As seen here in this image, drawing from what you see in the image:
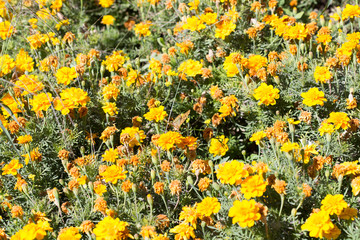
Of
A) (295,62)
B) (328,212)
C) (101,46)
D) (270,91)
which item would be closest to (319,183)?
(328,212)

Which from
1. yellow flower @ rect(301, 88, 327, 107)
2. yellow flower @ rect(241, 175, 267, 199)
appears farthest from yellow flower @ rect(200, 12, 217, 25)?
yellow flower @ rect(241, 175, 267, 199)

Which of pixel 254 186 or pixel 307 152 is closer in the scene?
pixel 254 186

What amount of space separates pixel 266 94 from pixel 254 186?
74 cm

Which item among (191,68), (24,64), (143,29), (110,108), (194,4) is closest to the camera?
(110,108)

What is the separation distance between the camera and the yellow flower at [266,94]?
2430mm

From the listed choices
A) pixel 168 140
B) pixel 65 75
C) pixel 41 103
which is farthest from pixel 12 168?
pixel 168 140

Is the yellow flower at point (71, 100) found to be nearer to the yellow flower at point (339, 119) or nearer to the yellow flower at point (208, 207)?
the yellow flower at point (208, 207)

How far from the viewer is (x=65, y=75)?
104 inches

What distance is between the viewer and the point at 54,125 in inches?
103

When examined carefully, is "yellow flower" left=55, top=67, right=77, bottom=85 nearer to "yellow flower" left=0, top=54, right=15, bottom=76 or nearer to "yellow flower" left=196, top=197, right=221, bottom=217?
"yellow flower" left=0, top=54, right=15, bottom=76

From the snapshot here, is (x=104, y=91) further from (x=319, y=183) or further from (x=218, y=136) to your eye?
(x=319, y=183)

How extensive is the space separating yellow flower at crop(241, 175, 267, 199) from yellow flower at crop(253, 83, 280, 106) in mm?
690

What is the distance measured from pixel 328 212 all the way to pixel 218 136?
3.21ft

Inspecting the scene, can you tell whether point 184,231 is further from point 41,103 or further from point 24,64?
point 24,64
